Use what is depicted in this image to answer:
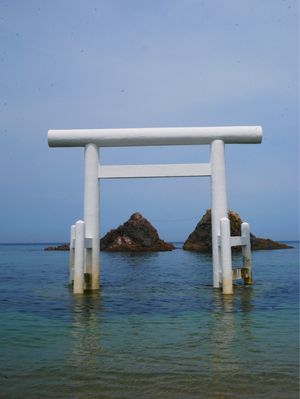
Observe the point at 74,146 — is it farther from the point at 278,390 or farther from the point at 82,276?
the point at 278,390

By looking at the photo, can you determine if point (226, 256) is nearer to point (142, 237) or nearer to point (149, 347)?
point (149, 347)

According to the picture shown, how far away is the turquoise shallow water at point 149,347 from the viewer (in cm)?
488

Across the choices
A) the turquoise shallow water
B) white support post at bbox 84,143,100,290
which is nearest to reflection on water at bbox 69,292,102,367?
the turquoise shallow water

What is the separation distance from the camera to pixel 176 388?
4801 millimetres

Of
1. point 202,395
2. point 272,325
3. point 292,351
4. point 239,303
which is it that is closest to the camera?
point 202,395

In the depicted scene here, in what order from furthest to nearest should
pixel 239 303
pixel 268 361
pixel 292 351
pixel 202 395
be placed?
pixel 239 303
pixel 292 351
pixel 268 361
pixel 202 395

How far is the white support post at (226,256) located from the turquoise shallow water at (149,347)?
0.33m

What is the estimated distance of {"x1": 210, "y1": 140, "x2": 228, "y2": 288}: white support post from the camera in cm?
1334

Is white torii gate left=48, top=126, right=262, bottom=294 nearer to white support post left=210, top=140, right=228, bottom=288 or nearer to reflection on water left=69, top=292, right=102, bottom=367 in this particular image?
white support post left=210, top=140, right=228, bottom=288

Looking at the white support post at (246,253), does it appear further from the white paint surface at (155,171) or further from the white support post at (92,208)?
the white support post at (92,208)

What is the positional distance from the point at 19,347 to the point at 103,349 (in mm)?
1279

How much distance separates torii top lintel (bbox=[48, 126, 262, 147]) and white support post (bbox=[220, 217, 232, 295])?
274 centimetres

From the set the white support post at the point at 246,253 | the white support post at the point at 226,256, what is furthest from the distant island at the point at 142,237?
the white support post at the point at 226,256

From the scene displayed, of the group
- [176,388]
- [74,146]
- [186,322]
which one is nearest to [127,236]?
[74,146]
